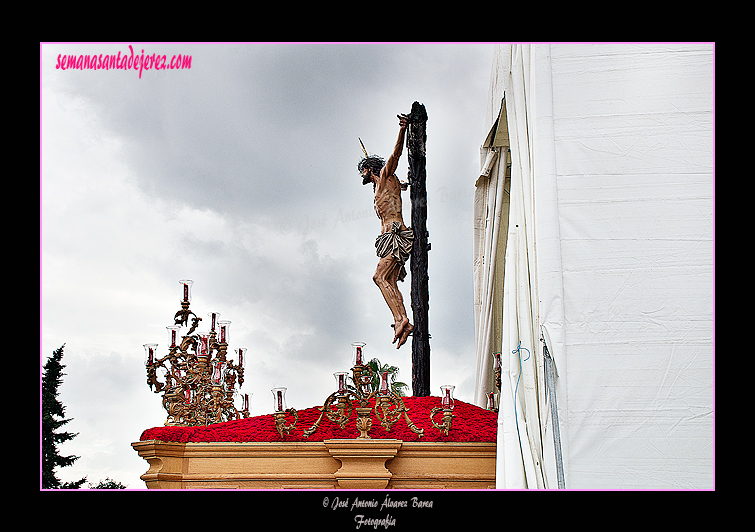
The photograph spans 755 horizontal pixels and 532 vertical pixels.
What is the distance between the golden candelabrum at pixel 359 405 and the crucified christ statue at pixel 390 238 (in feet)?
4.31

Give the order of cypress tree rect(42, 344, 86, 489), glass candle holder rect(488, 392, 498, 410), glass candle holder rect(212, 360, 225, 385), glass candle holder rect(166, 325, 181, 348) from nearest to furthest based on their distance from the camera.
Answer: glass candle holder rect(488, 392, 498, 410) → glass candle holder rect(166, 325, 181, 348) → glass candle holder rect(212, 360, 225, 385) → cypress tree rect(42, 344, 86, 489)

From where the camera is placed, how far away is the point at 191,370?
18.4 ft

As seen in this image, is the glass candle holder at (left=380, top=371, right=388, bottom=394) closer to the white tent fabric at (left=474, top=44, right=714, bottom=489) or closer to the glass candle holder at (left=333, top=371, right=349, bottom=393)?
the glass candle holder at (left=333, top=371, right=349, bottom=393)

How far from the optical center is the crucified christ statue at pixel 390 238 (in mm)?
5547

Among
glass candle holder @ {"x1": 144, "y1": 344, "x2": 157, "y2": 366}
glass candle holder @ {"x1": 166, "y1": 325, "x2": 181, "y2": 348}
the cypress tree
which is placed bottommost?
the cypress tree

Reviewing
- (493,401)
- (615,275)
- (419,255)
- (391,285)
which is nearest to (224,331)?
(391,285)

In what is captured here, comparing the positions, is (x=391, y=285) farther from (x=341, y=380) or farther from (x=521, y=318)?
(x=521, y=318)

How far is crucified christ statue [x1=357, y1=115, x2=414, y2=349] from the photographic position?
555 cm

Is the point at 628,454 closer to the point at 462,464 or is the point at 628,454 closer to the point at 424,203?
the point at 462,464

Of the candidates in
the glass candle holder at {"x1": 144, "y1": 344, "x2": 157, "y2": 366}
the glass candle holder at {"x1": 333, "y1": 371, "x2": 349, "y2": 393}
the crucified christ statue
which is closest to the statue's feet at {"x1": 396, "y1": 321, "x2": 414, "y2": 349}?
the crucified christ statue

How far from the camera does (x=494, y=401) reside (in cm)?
527

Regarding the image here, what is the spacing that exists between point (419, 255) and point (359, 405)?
1.80 meters

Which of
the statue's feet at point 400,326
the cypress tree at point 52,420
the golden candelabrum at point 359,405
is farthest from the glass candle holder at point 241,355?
the cypress tree at point 52,420

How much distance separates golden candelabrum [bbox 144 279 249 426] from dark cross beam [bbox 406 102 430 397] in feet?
5.02
